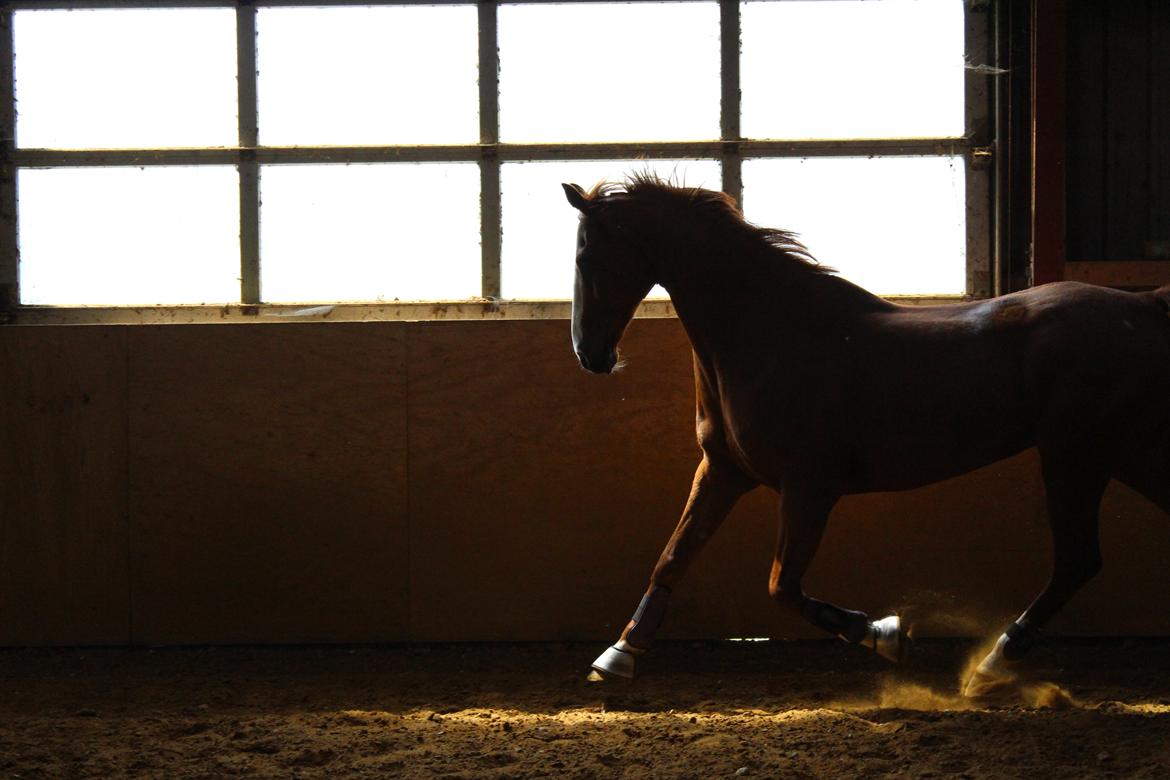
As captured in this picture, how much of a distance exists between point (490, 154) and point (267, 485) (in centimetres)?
191

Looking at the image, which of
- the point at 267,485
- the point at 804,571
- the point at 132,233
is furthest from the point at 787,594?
the point at 132,233

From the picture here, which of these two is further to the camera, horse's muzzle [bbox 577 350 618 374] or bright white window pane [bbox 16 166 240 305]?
bright white window pane [bbox 16 166 240 305]

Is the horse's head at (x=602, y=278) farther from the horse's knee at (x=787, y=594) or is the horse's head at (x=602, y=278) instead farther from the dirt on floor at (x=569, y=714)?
the dirt on floor at (x=569, y=714)

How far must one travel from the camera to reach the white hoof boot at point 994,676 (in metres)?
3.46

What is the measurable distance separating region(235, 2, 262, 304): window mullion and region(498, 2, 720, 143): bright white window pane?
A: 1.22 meters

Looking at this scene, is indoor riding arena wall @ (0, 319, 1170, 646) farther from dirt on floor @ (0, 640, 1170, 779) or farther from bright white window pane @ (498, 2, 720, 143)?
bright white window pane @ (498, 2, 720, 143)

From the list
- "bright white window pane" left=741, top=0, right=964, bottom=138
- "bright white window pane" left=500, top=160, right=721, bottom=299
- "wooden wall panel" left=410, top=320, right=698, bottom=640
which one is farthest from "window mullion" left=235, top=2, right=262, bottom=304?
"bright white window pane" left=741, top=0, right=964, bottom=138

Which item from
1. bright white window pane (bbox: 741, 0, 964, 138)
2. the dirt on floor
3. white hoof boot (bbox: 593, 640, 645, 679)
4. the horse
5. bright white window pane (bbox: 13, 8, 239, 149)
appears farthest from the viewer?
bright white window pane (bbox: 13, 8, 239, 149)

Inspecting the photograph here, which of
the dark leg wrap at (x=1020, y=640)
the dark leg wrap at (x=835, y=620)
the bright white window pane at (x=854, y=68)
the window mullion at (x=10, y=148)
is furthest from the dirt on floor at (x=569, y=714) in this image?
the bright white window pane at (x=854, y=68)

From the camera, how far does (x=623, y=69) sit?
204 inches

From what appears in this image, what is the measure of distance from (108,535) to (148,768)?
1.87 m

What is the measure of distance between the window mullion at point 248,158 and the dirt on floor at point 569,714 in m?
1.84

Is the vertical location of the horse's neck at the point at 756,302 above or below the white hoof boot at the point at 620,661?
above

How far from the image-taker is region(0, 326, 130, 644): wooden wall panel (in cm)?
437
